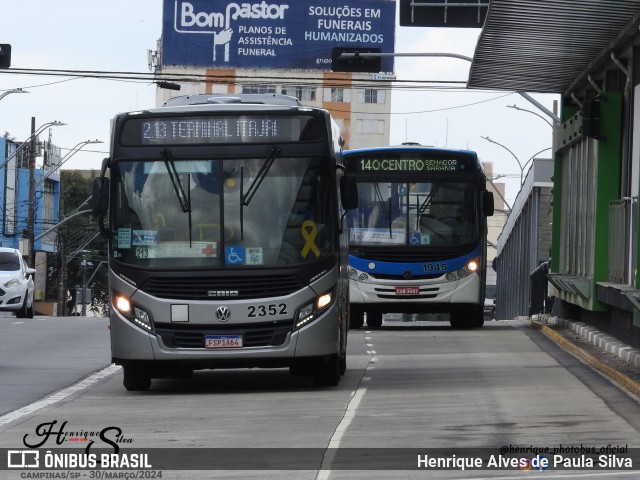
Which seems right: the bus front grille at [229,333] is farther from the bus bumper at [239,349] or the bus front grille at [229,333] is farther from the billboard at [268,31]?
the billboard at [268,31]

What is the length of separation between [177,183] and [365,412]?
4.07m

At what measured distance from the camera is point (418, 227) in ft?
102

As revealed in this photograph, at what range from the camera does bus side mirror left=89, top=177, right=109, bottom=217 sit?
17.4 m

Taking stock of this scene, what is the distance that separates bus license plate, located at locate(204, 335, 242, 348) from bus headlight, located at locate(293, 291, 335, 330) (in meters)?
0.59

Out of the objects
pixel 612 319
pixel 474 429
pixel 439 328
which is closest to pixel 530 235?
pixel 439 328

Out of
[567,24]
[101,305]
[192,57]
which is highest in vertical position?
[192,57]

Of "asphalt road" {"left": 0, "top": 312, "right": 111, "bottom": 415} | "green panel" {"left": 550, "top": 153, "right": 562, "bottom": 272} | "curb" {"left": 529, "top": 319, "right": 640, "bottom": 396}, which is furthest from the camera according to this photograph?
"green panel" {"left": 550, "top": 153, "right": 562, "bottom": 272}

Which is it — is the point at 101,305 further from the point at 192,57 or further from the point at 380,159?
the point at 380,159

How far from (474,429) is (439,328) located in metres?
20.6

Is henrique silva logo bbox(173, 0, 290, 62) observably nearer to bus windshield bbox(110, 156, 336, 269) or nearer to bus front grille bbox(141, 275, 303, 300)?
bus windshield bbox(110, 156, 336, 269)

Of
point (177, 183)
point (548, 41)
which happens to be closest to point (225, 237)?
point (177, 183)

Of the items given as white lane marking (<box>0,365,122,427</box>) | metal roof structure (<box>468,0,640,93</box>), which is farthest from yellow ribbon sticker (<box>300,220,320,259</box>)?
metal roof structure (<box>468,0,640,93</box>)

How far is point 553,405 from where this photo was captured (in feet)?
50.3

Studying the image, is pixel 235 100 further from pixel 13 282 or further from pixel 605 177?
pixel 13 282
